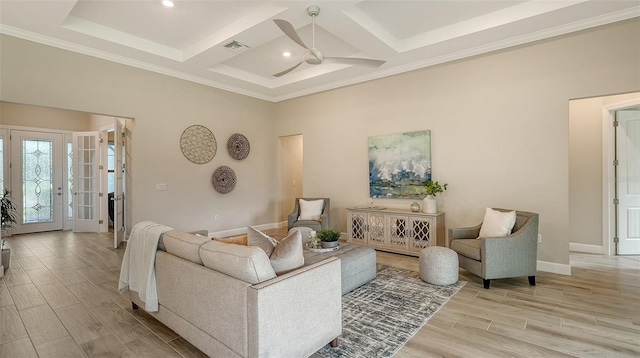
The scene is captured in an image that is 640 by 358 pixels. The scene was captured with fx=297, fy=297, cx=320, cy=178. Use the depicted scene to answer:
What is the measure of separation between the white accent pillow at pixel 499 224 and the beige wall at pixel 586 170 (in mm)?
2288

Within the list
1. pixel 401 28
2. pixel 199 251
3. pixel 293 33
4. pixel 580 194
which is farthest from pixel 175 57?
pixel 580 194

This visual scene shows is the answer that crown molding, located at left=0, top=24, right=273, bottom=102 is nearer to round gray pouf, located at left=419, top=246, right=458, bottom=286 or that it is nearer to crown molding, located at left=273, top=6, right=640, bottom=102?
crown molding, located at left=273, top=6, right=640, bottom=102

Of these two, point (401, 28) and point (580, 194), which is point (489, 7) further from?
point (580, 194)

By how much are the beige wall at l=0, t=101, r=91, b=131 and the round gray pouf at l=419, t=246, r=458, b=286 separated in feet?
25.5

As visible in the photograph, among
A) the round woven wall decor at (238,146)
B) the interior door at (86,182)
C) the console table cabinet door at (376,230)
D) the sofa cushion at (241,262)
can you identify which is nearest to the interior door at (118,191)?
the interior door at (86,182)

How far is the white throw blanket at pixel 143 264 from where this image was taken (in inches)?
97.0

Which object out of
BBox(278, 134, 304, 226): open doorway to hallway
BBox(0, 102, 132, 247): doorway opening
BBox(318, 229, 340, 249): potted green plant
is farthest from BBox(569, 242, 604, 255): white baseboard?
BBox(0, 102, 132, 247): doorway opening

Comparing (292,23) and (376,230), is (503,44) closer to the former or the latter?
(292,23)

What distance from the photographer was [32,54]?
4020mm

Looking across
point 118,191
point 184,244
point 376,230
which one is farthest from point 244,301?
point 118,191

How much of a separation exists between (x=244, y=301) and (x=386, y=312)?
1639 mm

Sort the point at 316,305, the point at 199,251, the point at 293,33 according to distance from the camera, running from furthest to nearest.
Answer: the point at 293,33 → the point at 199,251 → the point at 316,305

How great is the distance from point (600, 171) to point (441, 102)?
2.79 meters

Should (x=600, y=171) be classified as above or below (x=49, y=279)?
above
